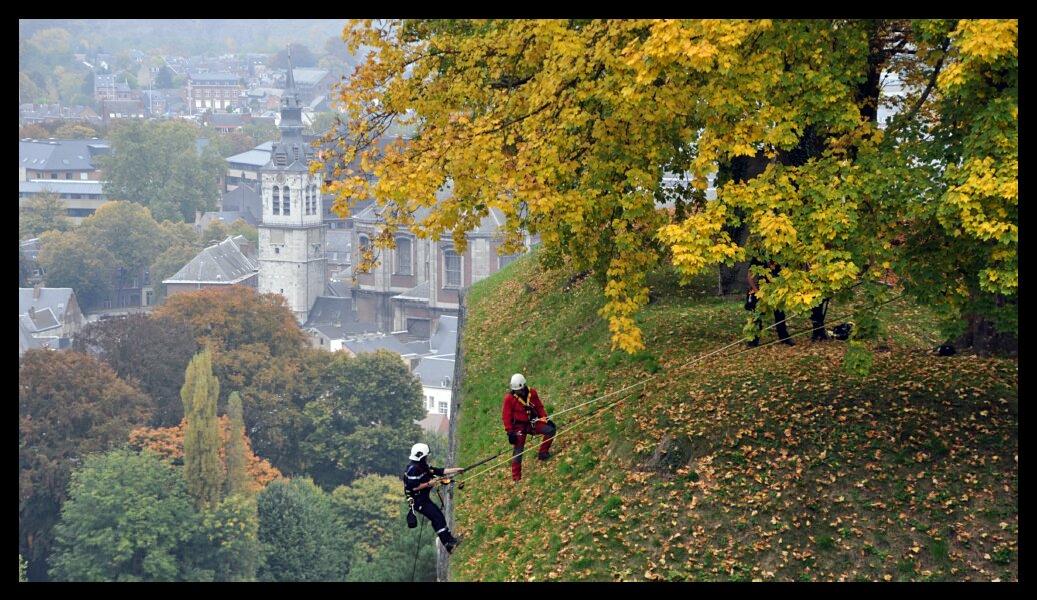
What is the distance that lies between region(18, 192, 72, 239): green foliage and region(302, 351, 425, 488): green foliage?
8575cm

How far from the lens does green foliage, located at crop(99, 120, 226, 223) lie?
171000mm

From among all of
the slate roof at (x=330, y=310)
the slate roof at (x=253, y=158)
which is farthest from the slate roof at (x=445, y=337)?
the slate roof at (x=253, y=158)

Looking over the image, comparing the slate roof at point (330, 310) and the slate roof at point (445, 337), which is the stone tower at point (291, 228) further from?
the slate roof at point (445, 337)

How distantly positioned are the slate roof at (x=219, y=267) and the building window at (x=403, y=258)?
64.9 feet

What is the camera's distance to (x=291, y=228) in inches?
5153

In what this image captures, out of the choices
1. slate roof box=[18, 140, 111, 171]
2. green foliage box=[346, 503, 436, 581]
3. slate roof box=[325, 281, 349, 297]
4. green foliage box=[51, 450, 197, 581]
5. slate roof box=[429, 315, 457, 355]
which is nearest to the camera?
green foliage box=[346, 503, 436, 581]

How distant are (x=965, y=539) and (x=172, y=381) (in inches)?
2788

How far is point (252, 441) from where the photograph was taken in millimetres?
76062

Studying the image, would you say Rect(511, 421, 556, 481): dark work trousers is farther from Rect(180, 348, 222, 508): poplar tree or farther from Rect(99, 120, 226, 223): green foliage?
Rect(99, 120, 226, 223): green foliage

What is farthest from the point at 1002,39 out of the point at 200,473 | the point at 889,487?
the point at 200,473

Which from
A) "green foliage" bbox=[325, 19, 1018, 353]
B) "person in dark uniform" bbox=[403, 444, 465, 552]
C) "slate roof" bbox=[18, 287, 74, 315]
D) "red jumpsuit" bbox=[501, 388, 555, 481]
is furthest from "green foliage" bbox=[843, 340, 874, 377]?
"slate roof" bbox=[18, 287, 74, 315]

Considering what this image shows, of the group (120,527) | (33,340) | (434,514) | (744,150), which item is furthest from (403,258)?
(744,150)

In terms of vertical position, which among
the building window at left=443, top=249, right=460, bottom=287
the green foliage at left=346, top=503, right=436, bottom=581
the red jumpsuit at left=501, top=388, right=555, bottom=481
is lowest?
the green foliage at left=346, top=503, right=436, bottom=581

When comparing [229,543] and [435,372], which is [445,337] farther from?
[229,543]
